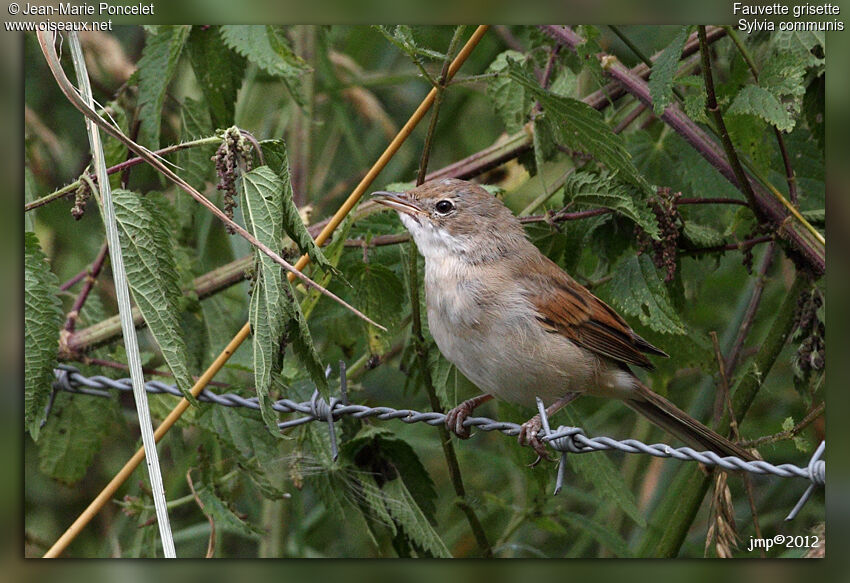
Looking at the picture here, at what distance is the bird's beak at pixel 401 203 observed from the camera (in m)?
3.24

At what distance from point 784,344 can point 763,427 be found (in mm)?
986

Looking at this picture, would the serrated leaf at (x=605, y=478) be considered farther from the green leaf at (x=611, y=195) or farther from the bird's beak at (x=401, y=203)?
the bird's beak at (x=401, y=203)

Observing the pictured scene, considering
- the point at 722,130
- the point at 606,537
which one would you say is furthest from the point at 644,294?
the point at 606,537

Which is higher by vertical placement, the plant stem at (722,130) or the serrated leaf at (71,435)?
the plant stem at (722,130)

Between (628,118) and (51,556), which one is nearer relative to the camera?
(51,556)

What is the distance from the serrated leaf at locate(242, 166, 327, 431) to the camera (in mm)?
2268

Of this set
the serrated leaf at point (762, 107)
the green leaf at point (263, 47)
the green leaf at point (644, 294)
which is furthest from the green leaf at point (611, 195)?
the green leaf at point (263, 47)

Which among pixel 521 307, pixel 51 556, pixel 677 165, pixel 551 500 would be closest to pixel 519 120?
pixel 677 165

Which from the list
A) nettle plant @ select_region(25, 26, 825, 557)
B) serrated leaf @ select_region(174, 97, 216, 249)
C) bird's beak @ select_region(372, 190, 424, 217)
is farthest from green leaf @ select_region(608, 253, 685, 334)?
serrated leaf @ select_region(174, 97, 216, 249)

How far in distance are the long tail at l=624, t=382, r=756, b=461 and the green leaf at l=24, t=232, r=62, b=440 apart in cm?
208

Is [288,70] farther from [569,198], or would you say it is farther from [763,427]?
[763,427]

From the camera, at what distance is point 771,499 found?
4.05 m

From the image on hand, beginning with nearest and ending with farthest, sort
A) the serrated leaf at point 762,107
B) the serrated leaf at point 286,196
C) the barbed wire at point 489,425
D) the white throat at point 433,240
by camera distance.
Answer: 1. the barbed wire at point 489,425
2. the serrated leaf at point 286,196
3. the serrated leaf at point 762,107
4. the white throat at point 433,240

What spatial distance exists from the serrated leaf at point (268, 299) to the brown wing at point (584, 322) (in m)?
1.02
